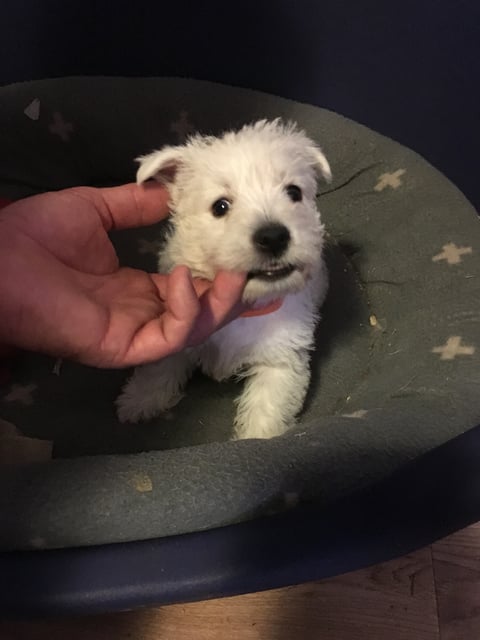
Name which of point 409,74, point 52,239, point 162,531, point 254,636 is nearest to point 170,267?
point 52,239

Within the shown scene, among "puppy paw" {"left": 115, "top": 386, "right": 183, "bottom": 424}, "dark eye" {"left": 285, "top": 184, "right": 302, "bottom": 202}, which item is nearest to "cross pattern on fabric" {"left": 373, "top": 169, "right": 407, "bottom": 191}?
"dark eye" {"left": 285, "top": 184, "right": 302, "bottom": 202}

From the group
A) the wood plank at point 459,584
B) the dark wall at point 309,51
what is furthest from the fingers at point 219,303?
the dark wall at point 309,51

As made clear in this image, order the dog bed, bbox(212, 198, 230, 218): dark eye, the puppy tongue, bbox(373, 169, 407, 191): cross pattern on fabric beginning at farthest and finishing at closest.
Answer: bbox(373, 169, 407, 191): cross pattern on fabric
the puppy tongue
bbox(212, 198, 230, 218): dark eye
the dog bed

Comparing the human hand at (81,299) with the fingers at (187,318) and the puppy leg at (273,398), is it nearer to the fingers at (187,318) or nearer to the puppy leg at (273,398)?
the fingers at (187,318)

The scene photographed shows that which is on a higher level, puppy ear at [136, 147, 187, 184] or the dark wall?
the dark wall

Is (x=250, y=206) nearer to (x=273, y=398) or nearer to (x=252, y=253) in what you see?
(x=252, y=253)

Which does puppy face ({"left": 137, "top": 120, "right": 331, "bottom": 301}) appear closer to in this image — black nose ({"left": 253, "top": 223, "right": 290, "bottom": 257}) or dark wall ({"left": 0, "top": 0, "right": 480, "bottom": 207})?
black nose ({"left": 253, "top": 223, "right": 290, "bottom": 257})
